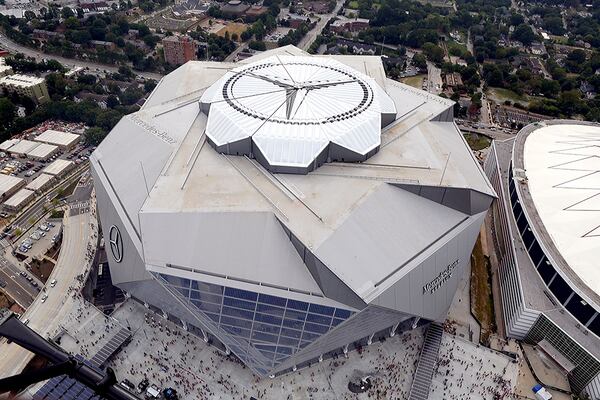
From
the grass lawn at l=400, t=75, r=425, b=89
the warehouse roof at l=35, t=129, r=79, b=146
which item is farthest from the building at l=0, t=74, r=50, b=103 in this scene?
the grass lawn at l=400, t=75, r=425, b=89

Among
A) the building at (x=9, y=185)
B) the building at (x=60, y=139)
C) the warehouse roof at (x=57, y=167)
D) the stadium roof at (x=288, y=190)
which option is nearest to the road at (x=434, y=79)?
the stadium roof at (x=288, y=190)

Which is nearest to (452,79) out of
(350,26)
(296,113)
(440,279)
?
(350,26)

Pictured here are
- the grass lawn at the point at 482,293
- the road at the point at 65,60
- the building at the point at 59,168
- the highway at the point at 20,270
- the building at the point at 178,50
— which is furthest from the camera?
the road at the point at 65,60

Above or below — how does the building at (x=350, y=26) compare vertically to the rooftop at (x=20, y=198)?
below

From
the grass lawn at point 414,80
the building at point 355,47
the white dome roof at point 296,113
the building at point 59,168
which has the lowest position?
the grass lawn at point 414,80

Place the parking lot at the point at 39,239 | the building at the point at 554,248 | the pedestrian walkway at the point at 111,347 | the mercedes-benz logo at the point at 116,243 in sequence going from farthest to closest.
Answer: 1. the parking lot at the point at 39,239
2. the mercedes-benz logo at the point at 116,243
3. the building at the point at 554,248
4. the pedestrian walkway at the point at 111,347

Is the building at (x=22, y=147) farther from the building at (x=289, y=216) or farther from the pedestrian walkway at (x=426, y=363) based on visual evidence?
the pedestrian walkway at (x=426, y=363)

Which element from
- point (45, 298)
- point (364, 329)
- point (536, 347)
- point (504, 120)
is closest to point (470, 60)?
point (504, 120)

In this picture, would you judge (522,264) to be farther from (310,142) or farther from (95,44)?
(95,44)
